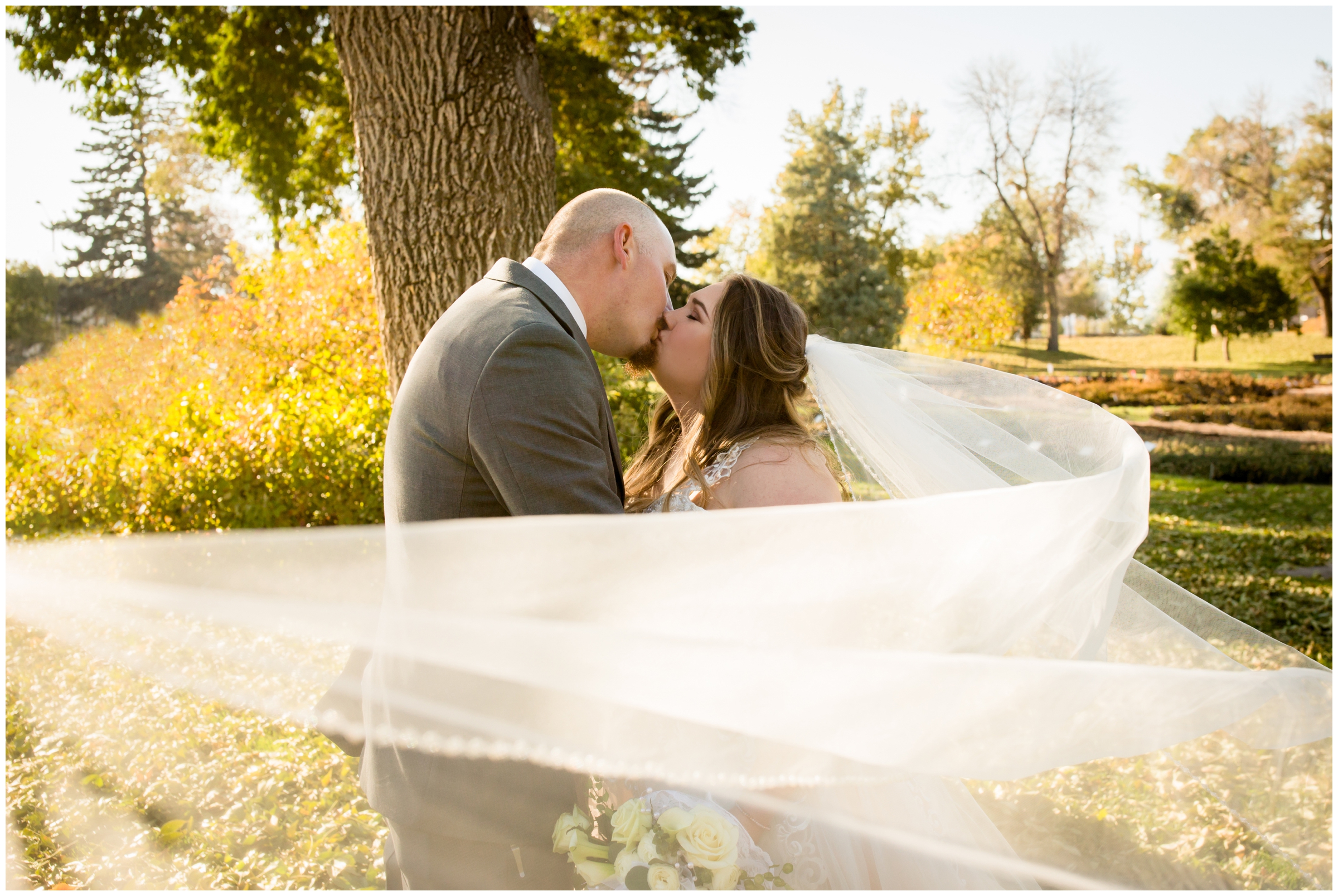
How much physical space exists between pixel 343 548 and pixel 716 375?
1673 millimetres

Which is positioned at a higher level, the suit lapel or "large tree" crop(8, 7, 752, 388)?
Answer: "large tree" crop(8, 7, 752, 388)

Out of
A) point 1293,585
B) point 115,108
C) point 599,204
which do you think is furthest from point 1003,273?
point 599,204

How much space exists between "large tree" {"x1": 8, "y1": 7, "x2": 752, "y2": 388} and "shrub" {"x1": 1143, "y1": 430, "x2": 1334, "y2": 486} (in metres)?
10.5

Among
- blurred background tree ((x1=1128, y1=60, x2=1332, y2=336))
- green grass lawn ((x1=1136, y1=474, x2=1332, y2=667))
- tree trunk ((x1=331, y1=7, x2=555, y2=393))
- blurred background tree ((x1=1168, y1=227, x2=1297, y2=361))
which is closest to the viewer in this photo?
tree trunk ((x1=331, y1=7, x2=555, y2=393))

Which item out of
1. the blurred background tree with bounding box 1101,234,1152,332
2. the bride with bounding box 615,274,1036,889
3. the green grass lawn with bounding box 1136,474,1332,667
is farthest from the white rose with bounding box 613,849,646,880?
the blurred background tree with bounding box 1101,234,1152,332

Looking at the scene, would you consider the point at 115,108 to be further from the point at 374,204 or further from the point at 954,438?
the point at 954,438

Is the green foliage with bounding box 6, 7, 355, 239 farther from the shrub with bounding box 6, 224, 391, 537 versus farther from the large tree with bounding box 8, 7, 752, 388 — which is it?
the shrub with bounding box 6, 224, 391, 537

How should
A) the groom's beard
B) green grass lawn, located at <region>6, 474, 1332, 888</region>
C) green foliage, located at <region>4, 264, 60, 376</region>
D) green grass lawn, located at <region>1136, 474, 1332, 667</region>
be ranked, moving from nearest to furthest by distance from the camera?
1. the groom's beard
2. green grass lawn, located at <region>6, 474, 1332, 888</region>
3. green grass lawn, located at <region>1136, 474, 1332, 667</region>
4. green foliage, located at <region>4, 264, 60, 376</region>

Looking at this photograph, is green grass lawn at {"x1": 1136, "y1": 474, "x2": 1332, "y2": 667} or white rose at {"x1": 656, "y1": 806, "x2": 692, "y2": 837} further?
green grass lawn at {"x1": 1136, "y1": 474, "x2": 1332, "y2": 667}

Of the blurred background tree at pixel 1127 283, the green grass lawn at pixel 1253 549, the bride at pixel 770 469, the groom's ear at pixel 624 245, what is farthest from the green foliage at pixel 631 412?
the blurred background tree at pixel 1127 283

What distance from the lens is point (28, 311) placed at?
95.6 ft

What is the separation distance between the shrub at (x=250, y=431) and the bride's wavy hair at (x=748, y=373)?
4.95 meters

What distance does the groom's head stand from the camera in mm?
2428

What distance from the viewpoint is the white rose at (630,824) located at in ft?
6.57
